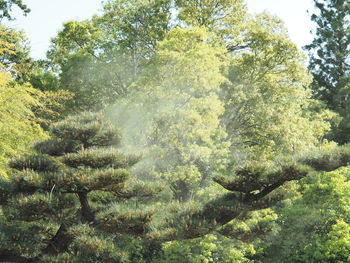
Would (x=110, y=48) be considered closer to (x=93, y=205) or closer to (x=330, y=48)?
(x=93, y=205)

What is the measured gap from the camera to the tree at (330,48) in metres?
26.4

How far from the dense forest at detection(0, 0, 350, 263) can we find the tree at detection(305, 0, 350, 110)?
4.49 m

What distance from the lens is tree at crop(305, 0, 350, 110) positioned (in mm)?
26438

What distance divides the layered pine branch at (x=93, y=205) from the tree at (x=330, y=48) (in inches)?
823

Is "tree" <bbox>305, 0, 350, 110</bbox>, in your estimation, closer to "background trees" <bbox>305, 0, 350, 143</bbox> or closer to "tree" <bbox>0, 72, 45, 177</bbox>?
"background trees" <bbox>305, 0, 350, 143</bbox>

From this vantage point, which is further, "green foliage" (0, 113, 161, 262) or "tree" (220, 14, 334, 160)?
"tree" (220, 14, 334, 160)

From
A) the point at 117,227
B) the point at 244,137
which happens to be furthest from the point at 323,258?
the point at 117,227

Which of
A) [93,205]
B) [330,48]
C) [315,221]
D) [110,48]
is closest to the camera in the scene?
[93,205]

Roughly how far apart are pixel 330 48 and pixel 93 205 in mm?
22581

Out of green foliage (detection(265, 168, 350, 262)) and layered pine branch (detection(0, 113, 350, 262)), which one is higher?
layered pine branch (detection(0, 113, 350, 262))

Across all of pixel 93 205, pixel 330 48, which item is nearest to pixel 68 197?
pixel 93 205

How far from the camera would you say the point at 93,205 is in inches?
323

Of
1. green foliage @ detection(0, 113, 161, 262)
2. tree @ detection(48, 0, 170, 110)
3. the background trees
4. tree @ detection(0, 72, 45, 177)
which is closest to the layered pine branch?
green foliage @ detection(0, 113, 161, 262)

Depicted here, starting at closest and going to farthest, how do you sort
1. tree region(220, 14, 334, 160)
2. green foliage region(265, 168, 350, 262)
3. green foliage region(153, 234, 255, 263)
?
green foliage region(153, 234, 255, 263) < green foliage region(265, 168, 350, 262) < tree region(220, 14, 334, 160)
